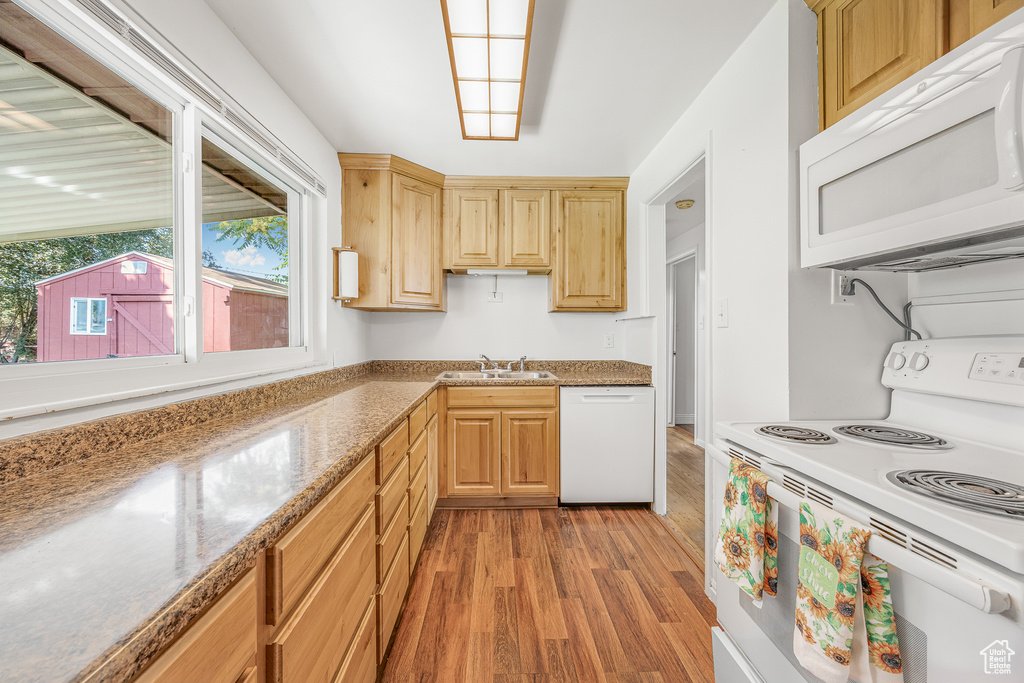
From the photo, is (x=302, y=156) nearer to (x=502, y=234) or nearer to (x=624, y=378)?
(x=502, y=234)

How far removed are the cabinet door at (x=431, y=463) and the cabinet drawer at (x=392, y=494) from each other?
51 cm

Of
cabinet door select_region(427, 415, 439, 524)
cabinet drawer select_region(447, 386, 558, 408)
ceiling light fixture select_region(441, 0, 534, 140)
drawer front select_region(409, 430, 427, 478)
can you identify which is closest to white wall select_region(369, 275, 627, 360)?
cabinet drawer select_region(447, 386, 558, 408)

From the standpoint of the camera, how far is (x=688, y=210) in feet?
11.5

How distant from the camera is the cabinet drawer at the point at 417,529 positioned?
1.71 meters

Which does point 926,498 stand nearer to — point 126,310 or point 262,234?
point 126,310

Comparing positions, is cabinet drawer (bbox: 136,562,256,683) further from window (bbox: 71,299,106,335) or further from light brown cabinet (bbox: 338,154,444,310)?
light brown cabinet (bbox: 338,154,444,310)

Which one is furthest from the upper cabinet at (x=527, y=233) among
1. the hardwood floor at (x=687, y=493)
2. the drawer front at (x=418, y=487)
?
the hardwood floor at (x=687, y=493)

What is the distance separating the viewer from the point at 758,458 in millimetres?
1034

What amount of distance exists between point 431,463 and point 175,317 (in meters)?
1.35

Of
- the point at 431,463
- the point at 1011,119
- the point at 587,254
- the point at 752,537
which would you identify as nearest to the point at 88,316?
the point at 431,463

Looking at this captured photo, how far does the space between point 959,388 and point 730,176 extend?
39.8 inches

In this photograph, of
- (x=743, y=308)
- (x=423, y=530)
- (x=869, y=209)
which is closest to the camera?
(x=869, y=209)

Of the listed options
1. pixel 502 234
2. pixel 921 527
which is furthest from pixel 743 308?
pixel 502 234

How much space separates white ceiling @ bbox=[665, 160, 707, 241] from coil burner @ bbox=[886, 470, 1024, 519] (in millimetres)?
1698
